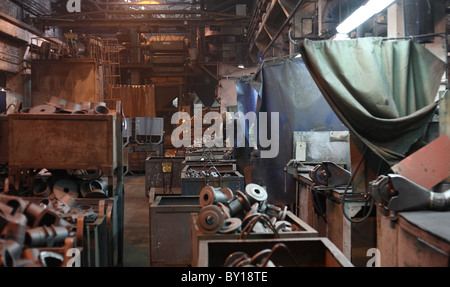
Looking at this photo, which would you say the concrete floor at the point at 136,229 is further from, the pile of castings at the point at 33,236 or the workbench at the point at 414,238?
the workbench at the point at 414,238

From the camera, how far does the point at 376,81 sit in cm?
354

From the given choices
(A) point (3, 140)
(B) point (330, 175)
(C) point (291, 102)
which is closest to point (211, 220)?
(B) point (330, 175)

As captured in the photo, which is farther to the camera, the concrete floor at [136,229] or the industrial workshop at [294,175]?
the concrete floor at [136,229]

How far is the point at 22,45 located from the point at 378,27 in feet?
42.4

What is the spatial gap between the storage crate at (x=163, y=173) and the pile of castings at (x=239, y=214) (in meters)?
5.37

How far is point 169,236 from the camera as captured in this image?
3.89m

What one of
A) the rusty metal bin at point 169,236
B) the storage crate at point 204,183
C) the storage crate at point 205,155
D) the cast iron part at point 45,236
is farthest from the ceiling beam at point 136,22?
the cast iron part at point 45,236

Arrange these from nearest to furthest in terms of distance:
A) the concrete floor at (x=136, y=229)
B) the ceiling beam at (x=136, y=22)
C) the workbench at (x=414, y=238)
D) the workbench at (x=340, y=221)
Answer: the workbench at (x=414, y=238)
the workbench at (x=340, y=221)
the concrete floor at (x=136, y=229)
the ceiling beam at (x=136, y=22)

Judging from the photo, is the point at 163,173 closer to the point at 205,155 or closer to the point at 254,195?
the point at 205,155

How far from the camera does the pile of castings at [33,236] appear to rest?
2010 millimetres

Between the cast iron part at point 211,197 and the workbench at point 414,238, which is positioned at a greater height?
the cast iron part at point 211,197

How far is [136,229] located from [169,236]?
2658 millimetres

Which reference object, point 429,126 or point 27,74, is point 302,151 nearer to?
point 429,126
